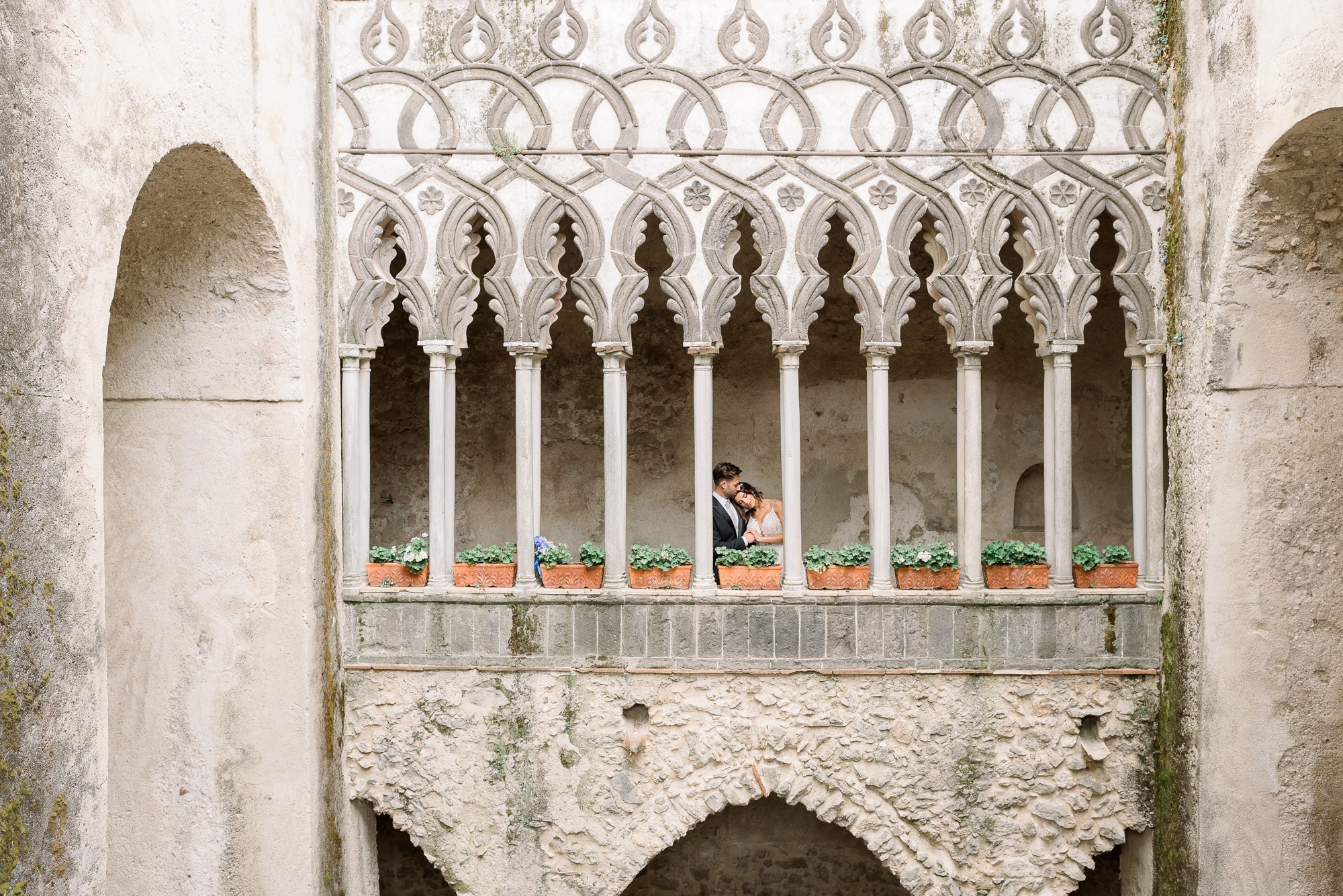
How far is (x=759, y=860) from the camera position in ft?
29.8

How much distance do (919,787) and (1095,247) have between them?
190 inches

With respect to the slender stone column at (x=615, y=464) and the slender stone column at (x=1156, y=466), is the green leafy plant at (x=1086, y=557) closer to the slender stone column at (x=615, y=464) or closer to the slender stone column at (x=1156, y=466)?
the slender stone column at (x=1156, y=466)

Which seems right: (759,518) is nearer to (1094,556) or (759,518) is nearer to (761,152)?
(1094,556)

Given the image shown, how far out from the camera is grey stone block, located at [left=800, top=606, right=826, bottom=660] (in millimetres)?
6750

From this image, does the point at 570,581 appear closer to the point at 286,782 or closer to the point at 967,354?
the point at 286,782

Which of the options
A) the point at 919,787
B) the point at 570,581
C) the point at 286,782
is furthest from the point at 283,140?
the point at 919,787

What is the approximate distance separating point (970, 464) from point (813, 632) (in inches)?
63.3

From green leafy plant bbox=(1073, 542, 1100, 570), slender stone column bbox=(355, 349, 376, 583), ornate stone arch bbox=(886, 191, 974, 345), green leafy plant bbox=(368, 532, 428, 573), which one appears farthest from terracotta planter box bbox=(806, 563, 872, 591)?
slender stone column bbox=(355, 349, 376, 583)

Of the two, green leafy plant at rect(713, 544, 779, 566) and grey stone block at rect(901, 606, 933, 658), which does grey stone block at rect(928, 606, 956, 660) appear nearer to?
grey stone block at rect(901, 606, 933, 658)

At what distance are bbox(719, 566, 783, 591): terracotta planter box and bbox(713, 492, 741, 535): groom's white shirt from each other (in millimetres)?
402

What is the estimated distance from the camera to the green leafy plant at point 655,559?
686cm

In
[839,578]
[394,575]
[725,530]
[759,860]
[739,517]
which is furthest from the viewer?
[759,860]

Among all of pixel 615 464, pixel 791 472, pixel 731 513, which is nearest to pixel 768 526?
pixel 731 513

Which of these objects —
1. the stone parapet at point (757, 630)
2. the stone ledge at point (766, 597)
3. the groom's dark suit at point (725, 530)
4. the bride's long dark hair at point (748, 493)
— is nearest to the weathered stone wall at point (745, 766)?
the stone parapet at point (757, 630)
